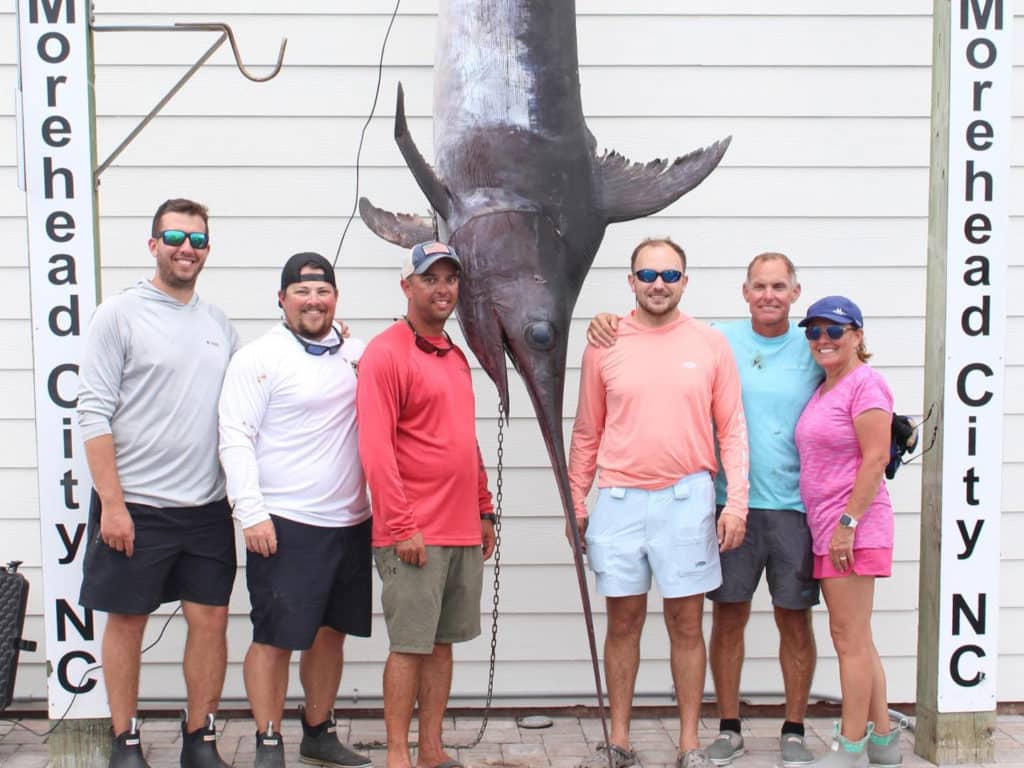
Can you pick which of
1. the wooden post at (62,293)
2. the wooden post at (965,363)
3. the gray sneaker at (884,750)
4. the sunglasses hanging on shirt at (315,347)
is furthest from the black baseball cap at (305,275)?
the gray sneaker at (884,750)

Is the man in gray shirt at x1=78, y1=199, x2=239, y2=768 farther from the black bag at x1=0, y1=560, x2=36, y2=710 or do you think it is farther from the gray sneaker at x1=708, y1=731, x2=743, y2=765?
the gray sneaker at x1=708, y1=731, x2=743, y2=765

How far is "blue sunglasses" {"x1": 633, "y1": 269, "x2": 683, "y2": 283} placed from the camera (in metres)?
3.15

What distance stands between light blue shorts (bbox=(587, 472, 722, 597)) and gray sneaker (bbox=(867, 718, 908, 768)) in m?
0.69

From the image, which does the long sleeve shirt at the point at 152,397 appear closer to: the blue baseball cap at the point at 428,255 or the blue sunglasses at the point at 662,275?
the blue baseball cap at the point at 428,255

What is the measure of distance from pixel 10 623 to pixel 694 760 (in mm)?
2091

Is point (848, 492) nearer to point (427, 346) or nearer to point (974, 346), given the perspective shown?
point (974, 346)

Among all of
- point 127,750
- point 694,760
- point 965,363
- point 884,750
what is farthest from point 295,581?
point 965,363

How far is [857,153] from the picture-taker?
4.01 meters

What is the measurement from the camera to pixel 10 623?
3.42 metres

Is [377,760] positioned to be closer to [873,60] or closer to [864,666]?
[864,666]

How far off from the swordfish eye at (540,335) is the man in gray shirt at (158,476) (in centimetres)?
88

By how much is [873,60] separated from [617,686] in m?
2.37

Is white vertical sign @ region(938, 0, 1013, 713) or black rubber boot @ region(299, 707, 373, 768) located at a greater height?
white vertical sign @ region(938, 0, 1013, 713)

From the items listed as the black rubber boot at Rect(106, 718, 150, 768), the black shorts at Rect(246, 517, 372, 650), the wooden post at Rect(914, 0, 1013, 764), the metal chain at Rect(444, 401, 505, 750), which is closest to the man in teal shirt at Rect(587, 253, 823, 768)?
the wooden post at Rect(914, 0, 1013, 764)
